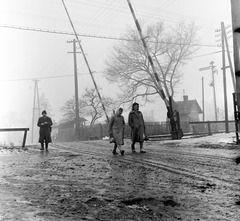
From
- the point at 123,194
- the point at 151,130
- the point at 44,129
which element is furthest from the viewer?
the point at 151,130

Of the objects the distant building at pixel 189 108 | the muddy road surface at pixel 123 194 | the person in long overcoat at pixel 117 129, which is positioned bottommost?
the muddy road surface at pixel 123 194

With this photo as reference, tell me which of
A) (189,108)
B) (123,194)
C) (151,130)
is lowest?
(123,194)

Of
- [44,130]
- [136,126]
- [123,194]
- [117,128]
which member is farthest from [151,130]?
[123,194]

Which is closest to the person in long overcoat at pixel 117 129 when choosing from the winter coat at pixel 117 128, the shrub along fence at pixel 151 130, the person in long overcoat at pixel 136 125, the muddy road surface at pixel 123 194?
the winter coat at pixel 117 128

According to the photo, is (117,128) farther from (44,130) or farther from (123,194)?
(123,194)

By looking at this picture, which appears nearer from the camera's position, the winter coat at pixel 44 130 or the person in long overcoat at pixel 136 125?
the person in long overcoat at pixel 136 125

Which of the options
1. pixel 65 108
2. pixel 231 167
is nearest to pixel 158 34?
pixel 65 108

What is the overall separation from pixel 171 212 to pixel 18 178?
11.3 ft

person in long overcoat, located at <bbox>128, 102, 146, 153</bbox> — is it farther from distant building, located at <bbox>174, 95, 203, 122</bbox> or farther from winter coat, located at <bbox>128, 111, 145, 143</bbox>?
distant building, located at <bbox>174, 95, 203, 122</bbox>

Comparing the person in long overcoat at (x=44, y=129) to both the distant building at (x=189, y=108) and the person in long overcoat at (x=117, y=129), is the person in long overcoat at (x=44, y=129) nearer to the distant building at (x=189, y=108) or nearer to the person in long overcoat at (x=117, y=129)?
the person in long overcoat at (x=117, y=129)

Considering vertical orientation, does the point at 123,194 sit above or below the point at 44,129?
below

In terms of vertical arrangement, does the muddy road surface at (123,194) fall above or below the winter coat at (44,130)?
below

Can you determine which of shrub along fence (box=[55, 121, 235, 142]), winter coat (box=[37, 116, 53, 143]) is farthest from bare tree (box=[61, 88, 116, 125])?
winter coat (box=[37, 116, 53, 143])

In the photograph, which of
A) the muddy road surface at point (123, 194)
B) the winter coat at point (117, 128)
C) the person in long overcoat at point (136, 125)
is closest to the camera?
the muddy road surface at point (123, 194)
